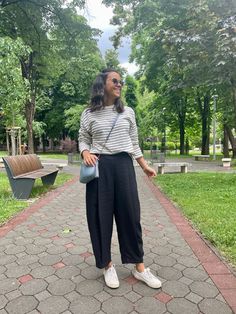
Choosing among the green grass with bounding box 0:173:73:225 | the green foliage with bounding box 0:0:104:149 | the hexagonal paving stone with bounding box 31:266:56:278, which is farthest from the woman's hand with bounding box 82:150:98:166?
the green foliage with bounding box 0:0:104:149

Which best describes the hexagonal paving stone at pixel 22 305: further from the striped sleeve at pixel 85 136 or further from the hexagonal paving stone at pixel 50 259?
the striped sleeve at pixel 85 136

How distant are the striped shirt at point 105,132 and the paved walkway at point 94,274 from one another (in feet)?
4.10

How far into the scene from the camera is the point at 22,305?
2748 mm

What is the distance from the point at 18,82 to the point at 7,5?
326cm

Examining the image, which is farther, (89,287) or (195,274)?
(195,274)

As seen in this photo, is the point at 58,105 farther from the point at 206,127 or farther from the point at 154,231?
the point at 154,231

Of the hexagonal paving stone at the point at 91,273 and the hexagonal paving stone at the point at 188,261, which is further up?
the hexagonal paving stone at the point at 188,261

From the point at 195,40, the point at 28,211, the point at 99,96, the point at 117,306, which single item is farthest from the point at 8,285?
the point at 195,40

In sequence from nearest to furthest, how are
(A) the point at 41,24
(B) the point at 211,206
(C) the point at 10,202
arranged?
(B) the point at 211,206
(C) the point at 10,202
(A) the point at 41,24

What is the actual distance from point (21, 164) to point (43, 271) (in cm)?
468

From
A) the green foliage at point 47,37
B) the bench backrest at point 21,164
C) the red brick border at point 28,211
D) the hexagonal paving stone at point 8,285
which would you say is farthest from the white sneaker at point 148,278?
the green foliage at point 47,37

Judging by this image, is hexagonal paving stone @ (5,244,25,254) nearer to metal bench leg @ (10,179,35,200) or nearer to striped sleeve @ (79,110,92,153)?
striped sleeve @ (79,110,92,153)

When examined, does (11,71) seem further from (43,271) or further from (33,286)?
(33,286)

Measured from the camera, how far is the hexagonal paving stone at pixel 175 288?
2941 mm
